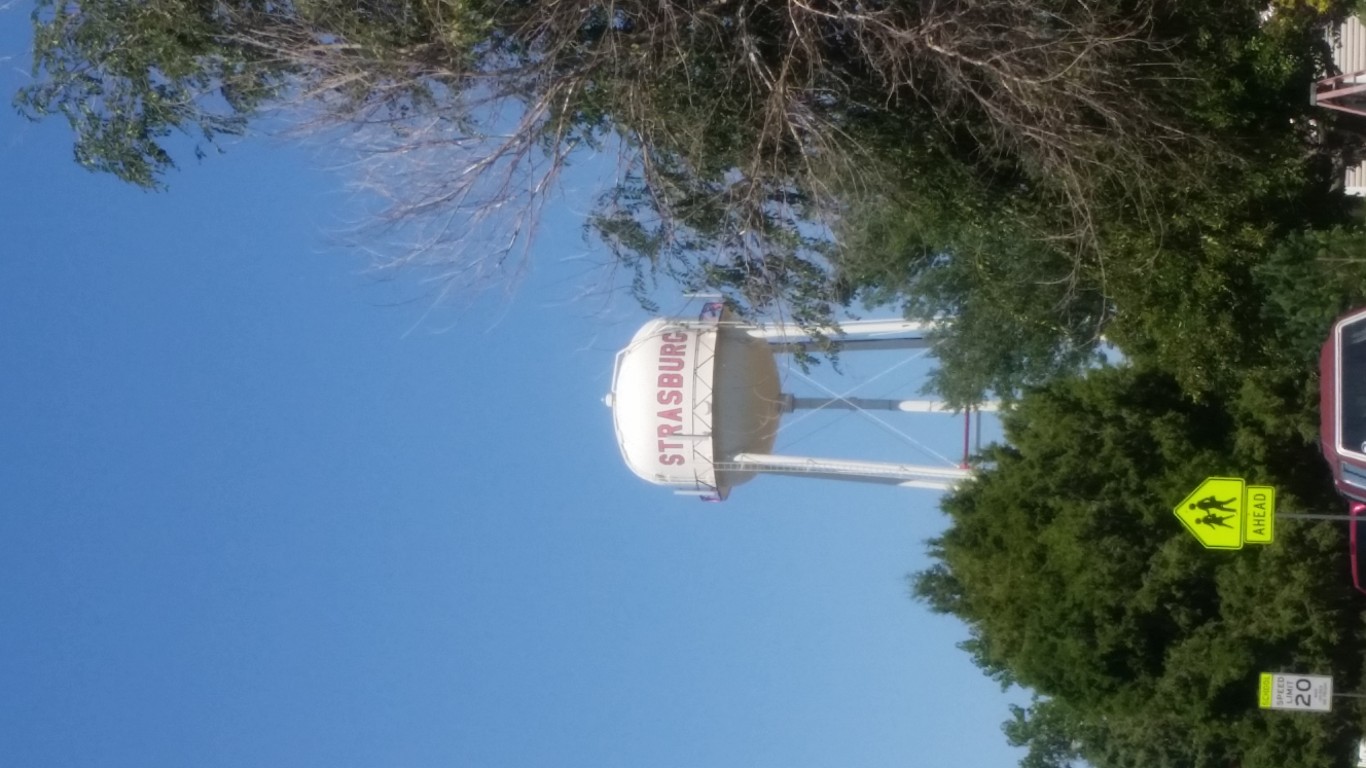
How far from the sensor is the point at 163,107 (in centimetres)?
1345

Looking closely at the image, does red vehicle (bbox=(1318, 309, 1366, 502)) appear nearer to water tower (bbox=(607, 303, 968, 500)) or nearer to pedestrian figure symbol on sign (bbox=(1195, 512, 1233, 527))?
pedestrian figure symbol on sign (bbox=(1195, 512, 1233, 527))

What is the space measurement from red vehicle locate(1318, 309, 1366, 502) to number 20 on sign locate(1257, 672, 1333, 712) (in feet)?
16.3

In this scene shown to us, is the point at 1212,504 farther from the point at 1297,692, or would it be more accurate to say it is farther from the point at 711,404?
the point at 711,404

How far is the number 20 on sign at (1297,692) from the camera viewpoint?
16.1m

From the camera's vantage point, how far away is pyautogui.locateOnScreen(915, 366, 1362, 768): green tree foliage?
728 inches

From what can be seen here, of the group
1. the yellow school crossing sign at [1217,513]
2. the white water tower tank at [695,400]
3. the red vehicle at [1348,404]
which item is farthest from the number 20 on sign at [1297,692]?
the white water tower tank at [695,400]

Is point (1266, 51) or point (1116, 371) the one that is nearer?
point (1266, 51)

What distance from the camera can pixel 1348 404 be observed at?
11766mm

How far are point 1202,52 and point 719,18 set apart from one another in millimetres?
5656

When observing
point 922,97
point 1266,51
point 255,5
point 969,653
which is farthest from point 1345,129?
point 255,5

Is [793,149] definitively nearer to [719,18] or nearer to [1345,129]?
[719,18]

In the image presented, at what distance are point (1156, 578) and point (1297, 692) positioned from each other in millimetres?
2941

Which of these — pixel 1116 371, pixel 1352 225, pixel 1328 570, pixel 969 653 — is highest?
pixel 1352 225

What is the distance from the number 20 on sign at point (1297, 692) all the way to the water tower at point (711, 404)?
5.97 metres
